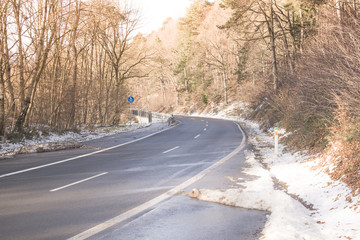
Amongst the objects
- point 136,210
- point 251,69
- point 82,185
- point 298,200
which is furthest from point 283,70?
point 251,69

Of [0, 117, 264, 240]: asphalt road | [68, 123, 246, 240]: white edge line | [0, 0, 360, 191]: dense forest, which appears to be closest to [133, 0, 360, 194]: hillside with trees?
[0, 0, 360, 191]: dense forest

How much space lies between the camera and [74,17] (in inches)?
893

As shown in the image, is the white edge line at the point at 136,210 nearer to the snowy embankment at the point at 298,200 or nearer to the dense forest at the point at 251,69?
the snowy embankment at the point at 298,200

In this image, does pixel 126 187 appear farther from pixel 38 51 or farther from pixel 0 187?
pixel 38 51

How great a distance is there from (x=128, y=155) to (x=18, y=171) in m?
4.36

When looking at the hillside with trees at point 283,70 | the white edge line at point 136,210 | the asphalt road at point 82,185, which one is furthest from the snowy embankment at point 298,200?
the asphalt road at point 82,185

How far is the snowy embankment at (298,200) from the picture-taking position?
4.70m

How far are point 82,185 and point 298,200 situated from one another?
523 centimetres

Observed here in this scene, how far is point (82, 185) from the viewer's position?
7.99 m

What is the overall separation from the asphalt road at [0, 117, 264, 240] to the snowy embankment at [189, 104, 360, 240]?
5.48 feet

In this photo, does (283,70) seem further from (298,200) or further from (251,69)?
(251,69)

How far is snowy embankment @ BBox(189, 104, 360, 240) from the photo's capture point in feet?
15.4

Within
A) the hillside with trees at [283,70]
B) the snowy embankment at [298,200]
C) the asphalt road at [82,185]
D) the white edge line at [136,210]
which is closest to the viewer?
the snowy embankment at [298,200]

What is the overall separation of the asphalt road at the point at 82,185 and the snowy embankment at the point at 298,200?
65.8 inches
